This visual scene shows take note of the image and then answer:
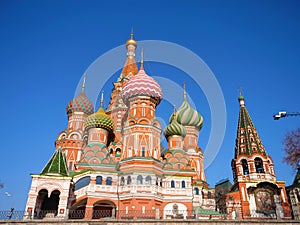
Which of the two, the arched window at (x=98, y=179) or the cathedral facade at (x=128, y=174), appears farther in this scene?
the arched window at (x=98, y=179)

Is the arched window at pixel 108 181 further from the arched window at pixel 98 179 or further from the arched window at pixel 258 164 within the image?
the arched window at pixel 258 164

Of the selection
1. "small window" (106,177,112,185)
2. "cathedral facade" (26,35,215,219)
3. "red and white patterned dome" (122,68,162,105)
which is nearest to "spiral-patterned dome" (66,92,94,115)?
"cathedral facade" (26,35,215,219)

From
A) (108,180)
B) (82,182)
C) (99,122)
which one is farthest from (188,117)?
(82,182)

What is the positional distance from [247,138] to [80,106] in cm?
2252

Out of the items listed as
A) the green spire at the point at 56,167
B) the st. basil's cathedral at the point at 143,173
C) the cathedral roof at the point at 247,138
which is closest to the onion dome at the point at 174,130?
the st. basil's cathedral at the point at 143,173

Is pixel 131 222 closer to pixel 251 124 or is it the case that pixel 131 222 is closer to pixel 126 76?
pixel 251 124

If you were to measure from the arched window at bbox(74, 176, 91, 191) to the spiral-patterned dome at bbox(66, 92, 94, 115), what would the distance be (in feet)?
48.4

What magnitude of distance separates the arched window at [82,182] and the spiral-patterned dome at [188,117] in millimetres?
15881

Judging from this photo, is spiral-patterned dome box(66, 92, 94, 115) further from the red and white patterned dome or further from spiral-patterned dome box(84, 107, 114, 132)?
the red and white patterned dome

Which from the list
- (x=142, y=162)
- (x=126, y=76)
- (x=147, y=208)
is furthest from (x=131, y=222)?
(x=126, y=76)

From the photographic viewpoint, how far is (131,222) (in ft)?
51.2

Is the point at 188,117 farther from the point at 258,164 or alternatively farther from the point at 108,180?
the point at 108,180

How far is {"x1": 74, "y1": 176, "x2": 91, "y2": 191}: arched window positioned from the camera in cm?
2548

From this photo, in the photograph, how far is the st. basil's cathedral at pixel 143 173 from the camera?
23328 millimetres
